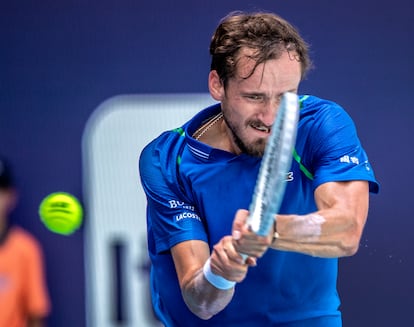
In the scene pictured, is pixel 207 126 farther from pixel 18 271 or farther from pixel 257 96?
pixel 18 271

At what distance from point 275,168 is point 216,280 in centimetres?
57

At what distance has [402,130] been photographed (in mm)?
4371

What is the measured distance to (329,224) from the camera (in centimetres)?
280

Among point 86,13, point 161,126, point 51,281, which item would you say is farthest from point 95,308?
point 86,13

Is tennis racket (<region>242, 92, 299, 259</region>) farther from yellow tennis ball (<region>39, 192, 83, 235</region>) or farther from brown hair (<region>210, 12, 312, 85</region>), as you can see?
yellow tennis ball (<region>39, 192, 83, 235</region>)

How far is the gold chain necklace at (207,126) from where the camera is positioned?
3304mm

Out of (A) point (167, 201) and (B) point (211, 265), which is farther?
(A) point (167, 201)

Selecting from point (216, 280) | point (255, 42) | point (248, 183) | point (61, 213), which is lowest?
point (61, 213)

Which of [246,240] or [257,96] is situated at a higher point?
[257,96]

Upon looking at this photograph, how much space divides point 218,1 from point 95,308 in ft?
4.35

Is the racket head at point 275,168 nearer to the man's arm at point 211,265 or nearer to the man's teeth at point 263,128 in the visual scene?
the man's arm at point 211,265

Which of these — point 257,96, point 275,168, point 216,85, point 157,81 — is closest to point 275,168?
→ point 275,168

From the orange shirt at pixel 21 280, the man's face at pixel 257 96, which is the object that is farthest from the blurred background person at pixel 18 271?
the man's face at pixel 257 96

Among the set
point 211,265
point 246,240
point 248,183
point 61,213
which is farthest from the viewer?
point 61,213
